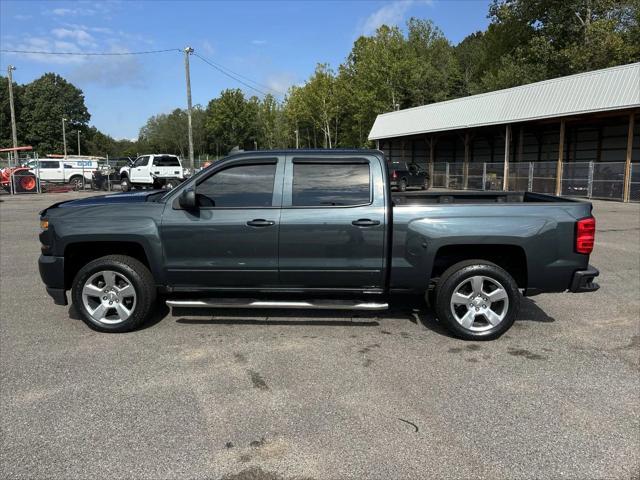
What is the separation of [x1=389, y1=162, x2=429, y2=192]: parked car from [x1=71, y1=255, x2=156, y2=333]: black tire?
23775 mm

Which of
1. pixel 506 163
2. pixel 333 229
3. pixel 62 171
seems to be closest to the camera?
pixel 333 229

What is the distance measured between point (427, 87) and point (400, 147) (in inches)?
410

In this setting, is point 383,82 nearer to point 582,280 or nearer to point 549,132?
point 549,132

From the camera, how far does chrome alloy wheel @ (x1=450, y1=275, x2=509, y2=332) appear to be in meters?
4.95

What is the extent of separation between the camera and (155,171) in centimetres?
2908

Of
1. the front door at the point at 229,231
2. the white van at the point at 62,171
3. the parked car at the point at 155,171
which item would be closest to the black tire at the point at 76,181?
the white van at the point at 62,171

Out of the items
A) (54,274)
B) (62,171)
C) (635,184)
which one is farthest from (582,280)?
(62,171)

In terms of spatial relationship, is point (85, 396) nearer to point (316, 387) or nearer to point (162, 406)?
point (162, 406)

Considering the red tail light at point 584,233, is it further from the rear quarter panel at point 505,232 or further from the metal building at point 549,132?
the metal building at point 549,132

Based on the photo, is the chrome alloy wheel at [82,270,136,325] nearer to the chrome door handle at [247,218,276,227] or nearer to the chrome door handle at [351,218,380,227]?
the chrome door handle at [247,218,276,227]

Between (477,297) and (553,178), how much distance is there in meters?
22.9

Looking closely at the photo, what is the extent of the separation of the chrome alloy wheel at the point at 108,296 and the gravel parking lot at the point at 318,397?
22 cm

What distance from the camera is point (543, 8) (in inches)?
1709

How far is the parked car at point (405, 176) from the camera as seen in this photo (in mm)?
28359
